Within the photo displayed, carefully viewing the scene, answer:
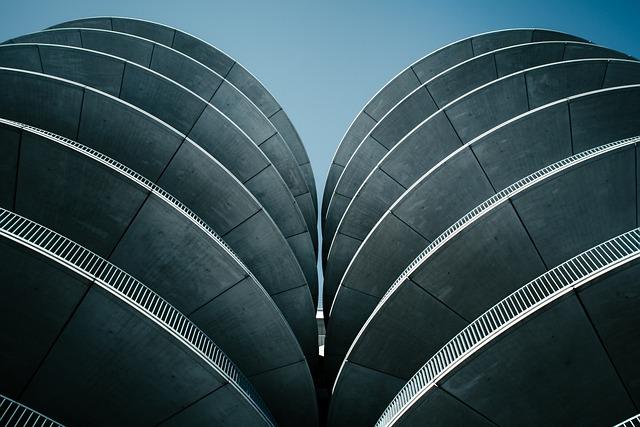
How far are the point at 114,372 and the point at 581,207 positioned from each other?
1221 cm

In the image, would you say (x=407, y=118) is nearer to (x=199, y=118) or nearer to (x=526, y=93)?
(x=526, y=93)

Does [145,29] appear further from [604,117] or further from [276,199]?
[604,117]

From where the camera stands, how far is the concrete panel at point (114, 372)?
342 inches

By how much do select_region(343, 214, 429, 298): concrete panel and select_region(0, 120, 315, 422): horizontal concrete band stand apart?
163 inches

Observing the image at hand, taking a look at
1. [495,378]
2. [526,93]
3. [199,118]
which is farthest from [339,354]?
[526,93]

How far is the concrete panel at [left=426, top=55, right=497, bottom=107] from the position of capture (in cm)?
2138

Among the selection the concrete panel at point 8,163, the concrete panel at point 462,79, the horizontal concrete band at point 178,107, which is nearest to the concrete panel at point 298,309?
the horizontal concrete band at point 178,107

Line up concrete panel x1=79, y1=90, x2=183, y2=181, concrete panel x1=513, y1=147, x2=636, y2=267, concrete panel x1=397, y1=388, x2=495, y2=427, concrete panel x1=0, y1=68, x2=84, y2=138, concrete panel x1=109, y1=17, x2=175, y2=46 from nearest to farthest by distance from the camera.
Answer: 1. concrete panel x1=397, y1=388, x2=495, y2=427
2. concrete panel x1=513, y1=147, x2=636, y2=267
3. concrete panel x1=0, y1=68, x2=84, y2=138
4. concrete panel x1=79, y1=90, x2=183, y2=181
5. concrete panel x1=109, y1=17, x2=175, y2=46

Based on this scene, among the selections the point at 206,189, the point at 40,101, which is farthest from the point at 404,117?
the point at 40,101

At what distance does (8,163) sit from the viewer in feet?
34.6

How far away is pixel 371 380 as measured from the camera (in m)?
13.8

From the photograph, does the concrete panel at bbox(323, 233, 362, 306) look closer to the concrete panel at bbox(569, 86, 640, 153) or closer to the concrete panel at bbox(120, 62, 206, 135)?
the concrete panel at bbox(120, 62, 206, 135)

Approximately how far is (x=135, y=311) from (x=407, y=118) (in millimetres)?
18338

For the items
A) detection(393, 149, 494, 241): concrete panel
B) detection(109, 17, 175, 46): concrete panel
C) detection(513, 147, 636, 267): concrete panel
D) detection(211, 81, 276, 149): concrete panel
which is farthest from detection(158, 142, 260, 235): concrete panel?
detection(109, 17, 175, 46): concrete panel
